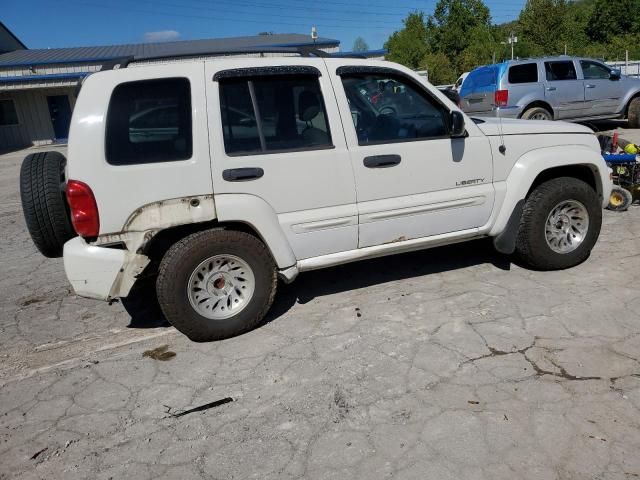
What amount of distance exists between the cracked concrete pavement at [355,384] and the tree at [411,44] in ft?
155

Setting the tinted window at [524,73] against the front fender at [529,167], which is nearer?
the front fender at [529,167]

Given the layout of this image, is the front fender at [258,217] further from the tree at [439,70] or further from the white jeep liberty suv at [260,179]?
the tree at [439,70]

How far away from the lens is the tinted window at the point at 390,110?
3852 millimetres

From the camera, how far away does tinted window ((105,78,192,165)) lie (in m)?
3.30

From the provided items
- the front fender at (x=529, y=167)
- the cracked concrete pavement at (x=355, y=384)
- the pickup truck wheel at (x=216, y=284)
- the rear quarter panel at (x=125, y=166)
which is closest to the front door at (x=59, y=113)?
the cracked concrete pavement at (x=355, y=384)

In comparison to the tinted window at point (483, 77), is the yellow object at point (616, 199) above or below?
below

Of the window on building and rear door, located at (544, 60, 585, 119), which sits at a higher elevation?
the window on building

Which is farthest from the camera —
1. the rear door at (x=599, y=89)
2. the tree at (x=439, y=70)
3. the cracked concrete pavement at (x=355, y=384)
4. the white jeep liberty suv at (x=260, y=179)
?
the tree at (x=439, y=70)

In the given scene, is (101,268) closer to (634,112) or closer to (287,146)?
(287,146)

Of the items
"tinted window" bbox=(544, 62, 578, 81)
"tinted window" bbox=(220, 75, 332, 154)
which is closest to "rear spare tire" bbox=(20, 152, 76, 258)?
Result: "tinted window" bbox=(220, 75, 332, 154)

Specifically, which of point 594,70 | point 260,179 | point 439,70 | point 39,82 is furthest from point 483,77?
point 439,70

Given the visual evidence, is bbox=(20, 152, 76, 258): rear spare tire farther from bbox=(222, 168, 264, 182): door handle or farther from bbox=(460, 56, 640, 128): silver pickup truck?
bbox=(460, 56, 640, 128): silver pickup truck

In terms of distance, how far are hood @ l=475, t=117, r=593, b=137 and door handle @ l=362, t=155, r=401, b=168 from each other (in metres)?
0.87

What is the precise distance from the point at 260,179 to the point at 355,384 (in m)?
1.49
